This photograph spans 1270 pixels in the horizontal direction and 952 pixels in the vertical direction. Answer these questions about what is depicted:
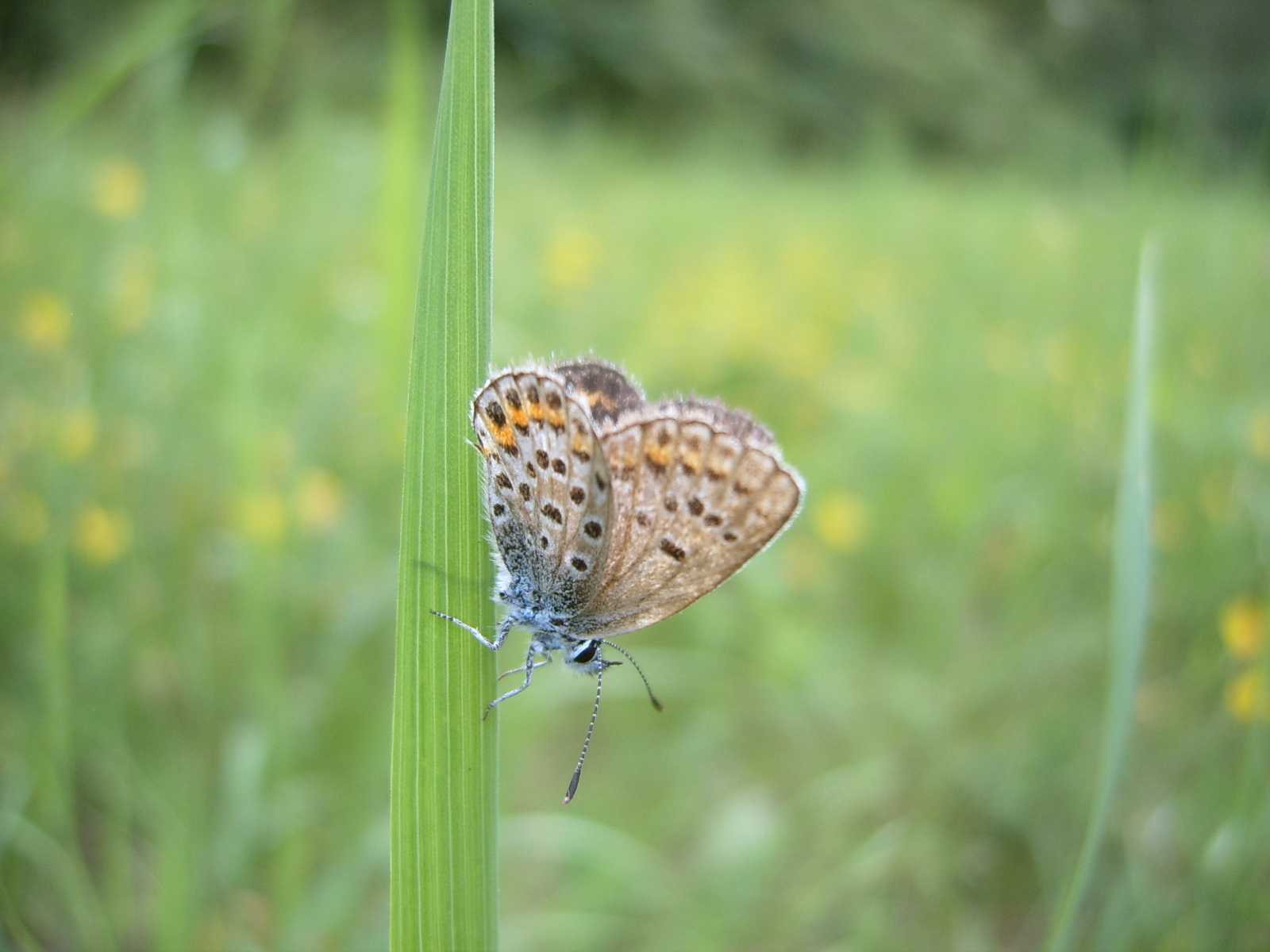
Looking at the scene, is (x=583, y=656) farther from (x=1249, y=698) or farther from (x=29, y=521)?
(x=29, y=521)

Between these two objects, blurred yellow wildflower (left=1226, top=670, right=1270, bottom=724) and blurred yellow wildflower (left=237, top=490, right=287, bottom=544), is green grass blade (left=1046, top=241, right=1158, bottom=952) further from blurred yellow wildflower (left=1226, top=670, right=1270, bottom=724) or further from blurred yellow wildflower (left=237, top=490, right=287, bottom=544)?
blurred yellow wildflower (left=237, top=490, right=287, bottom=544)

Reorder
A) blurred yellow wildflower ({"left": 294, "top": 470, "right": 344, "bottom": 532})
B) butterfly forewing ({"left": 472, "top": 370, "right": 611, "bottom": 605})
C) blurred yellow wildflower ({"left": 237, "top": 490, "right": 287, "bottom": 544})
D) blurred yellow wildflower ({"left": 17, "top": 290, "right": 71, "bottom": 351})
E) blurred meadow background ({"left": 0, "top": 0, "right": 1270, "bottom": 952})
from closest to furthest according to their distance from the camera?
1. butterfly forewing ({"left": 472, "top": 370, "right": 611, "bottom": 605})
2. blurred meadow background ({"left": 0, "top": 0, "right": 1270, "bottom": 952})
3. blurred yellow wildflower ({"left": 237, "top": 490, "right": 287, "bottom": 544})
4. blurred yellow wildflower ({"left": 294, "top": 470, "right": 344, "bottom": 532})
5. blurred yellow wildflower ({"left": 17, "top": 290, "right": 71, "bottom": 351})

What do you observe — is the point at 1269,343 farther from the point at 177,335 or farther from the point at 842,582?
the point at 177,335

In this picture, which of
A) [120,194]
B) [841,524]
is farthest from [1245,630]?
[120,194]

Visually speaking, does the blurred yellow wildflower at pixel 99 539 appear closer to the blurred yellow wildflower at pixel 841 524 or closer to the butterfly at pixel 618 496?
the butterfly at pixel 618 496

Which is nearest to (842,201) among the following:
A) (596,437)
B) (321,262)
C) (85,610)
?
(321,262)

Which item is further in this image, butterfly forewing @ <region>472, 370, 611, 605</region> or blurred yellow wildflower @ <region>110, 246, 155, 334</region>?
blurred yellow wildflower @ <region>110, 246, 155, 334</region>

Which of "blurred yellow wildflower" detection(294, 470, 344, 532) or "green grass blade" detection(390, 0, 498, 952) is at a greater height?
"blurred yellow wildflower" detection(294, 470, 344, 532)

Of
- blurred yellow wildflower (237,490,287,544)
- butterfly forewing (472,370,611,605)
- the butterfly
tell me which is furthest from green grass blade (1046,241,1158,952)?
blurred yellow wildflower (237,490,287,544)
